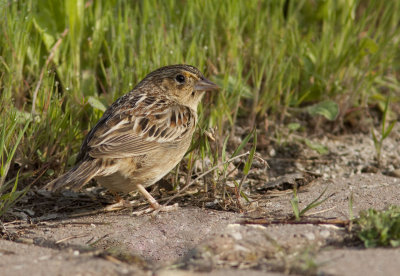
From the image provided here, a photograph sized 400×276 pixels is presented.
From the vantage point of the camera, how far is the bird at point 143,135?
4.79 m

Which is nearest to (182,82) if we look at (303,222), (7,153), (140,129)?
(140,129)

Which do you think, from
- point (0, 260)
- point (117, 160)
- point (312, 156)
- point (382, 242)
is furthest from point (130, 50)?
point (382, 242)

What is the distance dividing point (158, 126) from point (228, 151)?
116 centimetres

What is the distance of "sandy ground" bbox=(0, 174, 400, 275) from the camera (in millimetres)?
3469

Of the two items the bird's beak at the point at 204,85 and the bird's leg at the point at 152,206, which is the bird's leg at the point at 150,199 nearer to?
the bird's leg at the point at 152,206

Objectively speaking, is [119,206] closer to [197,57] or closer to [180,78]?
[180,78]

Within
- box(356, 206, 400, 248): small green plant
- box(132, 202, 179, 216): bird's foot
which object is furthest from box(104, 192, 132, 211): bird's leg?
box(356, 206, 400, 248): small green plant

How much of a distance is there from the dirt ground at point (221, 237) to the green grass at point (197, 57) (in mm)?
719

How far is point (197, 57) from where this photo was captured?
6.43m

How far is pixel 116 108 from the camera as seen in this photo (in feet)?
17.5

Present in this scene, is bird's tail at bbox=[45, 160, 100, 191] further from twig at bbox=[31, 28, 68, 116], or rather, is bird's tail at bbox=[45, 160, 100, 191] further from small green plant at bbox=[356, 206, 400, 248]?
small green plant at bbox=[356, 206, 400, 248]

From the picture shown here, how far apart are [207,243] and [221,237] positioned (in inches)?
4.1

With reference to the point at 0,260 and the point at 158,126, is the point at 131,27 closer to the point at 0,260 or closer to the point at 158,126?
the point at 158,126

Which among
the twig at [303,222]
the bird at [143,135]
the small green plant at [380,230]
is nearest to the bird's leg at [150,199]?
the bird at [143,135]
